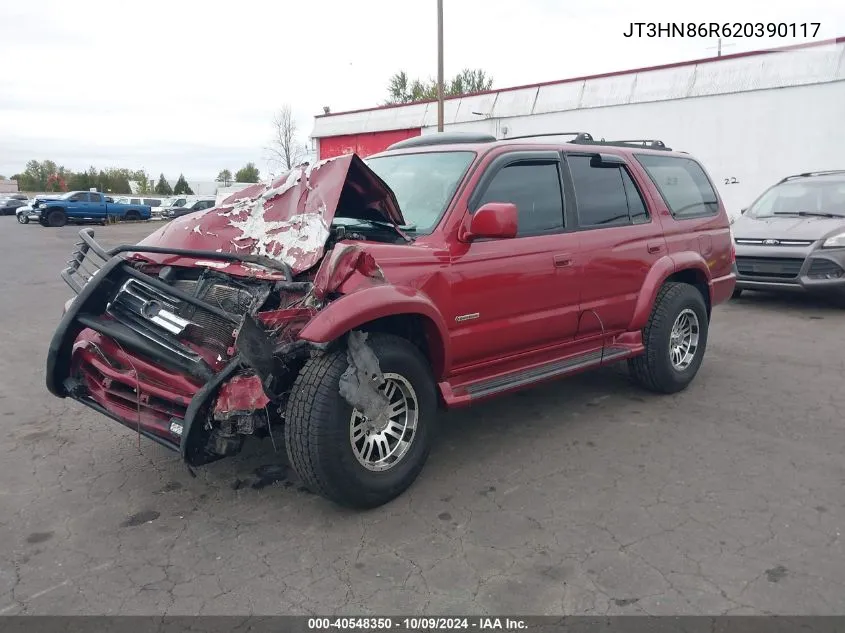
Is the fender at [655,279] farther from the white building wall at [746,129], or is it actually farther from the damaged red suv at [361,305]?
the white building wall at [746,129]

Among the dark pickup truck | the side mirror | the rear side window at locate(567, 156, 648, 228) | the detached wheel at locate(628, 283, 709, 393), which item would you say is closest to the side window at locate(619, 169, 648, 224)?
the rear side window at locate(567, 156, 648, 228)

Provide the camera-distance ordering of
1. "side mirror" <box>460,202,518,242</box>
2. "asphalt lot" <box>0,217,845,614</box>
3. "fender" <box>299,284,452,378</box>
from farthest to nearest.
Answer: "side mirror" <box>460,202,518,242</box>
"fender" <box>299,284,452,378</box>
"asphalt lot" <box>0,217,845,614</box>

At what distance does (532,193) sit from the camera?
4410 millimetres

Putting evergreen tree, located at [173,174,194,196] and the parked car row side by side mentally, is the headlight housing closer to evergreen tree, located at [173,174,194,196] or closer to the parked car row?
the parked car row

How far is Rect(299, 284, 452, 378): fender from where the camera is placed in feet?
10.2

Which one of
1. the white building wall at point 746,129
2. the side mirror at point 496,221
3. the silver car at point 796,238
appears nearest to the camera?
the side mirror at point 496,221

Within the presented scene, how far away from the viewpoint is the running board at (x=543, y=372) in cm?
398

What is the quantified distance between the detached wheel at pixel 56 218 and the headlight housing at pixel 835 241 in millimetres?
31979

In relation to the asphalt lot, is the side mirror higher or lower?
higher

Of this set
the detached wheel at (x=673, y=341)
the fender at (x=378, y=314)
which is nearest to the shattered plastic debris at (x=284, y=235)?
the fender at (x=378, y=314)

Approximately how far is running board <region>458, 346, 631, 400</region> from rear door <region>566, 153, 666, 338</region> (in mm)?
166

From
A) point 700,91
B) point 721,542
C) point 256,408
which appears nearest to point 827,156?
point 700,91

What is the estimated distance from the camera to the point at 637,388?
18.2 ft
